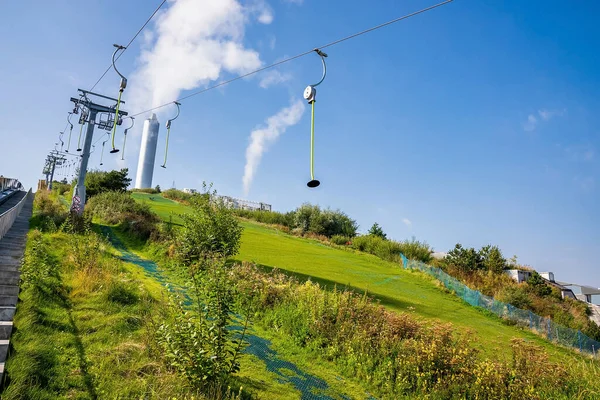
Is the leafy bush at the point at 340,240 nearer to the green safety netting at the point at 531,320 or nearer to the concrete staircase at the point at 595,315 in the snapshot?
the green safety netting at the point at 531,320

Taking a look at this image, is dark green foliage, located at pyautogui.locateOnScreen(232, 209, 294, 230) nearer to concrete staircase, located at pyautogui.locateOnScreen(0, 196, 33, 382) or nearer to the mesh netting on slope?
concrete staircase, located at pyautogui.locateOnScreen(0, 196, 33, 382)

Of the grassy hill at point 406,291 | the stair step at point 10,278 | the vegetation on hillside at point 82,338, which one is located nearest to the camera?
the vegetation on hillside at point 82,338

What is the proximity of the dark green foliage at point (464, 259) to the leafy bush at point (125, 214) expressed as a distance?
2727 centimetres

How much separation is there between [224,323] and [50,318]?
493 centimetres

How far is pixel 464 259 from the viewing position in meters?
35.3

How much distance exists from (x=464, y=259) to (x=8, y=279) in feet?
115

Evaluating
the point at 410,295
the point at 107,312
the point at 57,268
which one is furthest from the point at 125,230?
the point at 410,295

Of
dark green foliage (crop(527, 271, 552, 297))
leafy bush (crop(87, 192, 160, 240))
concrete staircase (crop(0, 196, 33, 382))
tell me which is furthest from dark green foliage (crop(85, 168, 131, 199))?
dark green foliage (crop(527, 271, 552, 297))

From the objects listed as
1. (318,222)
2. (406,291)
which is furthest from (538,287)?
(318,222)

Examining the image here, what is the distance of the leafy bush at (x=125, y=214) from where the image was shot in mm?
24192

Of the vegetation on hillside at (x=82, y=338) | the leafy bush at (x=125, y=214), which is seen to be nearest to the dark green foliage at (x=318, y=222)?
the leafy bush at (x=125, y=214)

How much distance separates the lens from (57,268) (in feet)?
42.3

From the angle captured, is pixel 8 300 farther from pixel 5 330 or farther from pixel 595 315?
pixel 595 315

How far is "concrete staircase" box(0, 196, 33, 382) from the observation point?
6.91 meters
